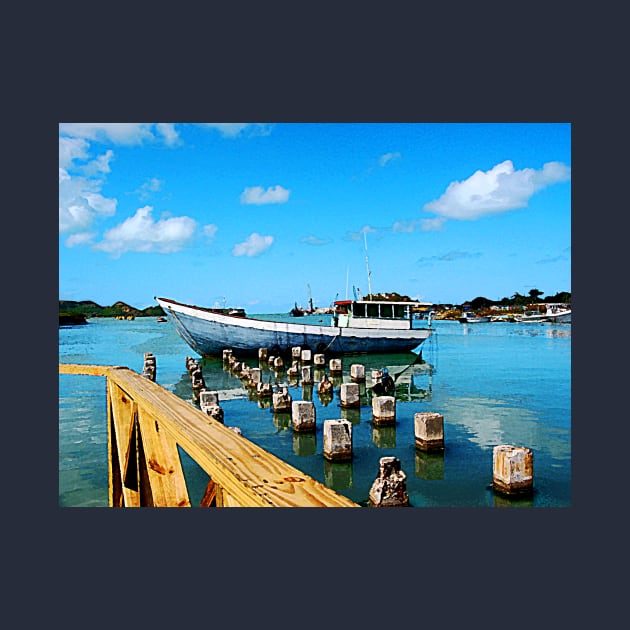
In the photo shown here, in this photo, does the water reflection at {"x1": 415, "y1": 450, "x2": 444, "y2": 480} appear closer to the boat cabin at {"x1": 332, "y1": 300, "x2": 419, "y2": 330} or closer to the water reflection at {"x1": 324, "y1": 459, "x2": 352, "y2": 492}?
the water reflection at {"x1": 324, "y1": 459, "x2": 352, "y2": 492}

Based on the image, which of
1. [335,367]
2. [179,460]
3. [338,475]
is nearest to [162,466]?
[179,460]

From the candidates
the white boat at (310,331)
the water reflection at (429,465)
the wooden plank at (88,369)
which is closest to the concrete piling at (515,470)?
the water reflection at (429,465)

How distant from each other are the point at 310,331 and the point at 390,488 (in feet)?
51.7

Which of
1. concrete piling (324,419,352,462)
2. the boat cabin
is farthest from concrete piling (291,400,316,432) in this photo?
the boat cabin

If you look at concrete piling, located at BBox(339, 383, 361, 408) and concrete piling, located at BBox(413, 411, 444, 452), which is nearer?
concrete piling, located at BBox(413, 411, 444, 452)

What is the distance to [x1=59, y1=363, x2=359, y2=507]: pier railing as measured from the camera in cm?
176

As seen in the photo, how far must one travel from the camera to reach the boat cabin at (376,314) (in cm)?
2047

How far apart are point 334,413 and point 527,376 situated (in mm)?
6030

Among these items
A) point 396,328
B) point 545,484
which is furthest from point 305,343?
point 545,484

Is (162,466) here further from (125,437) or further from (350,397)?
(350,397)

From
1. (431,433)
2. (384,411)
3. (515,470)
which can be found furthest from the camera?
(384,411)

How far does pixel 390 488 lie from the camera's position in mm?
4273

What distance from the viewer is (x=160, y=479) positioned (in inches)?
115

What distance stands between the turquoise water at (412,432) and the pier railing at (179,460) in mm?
828
